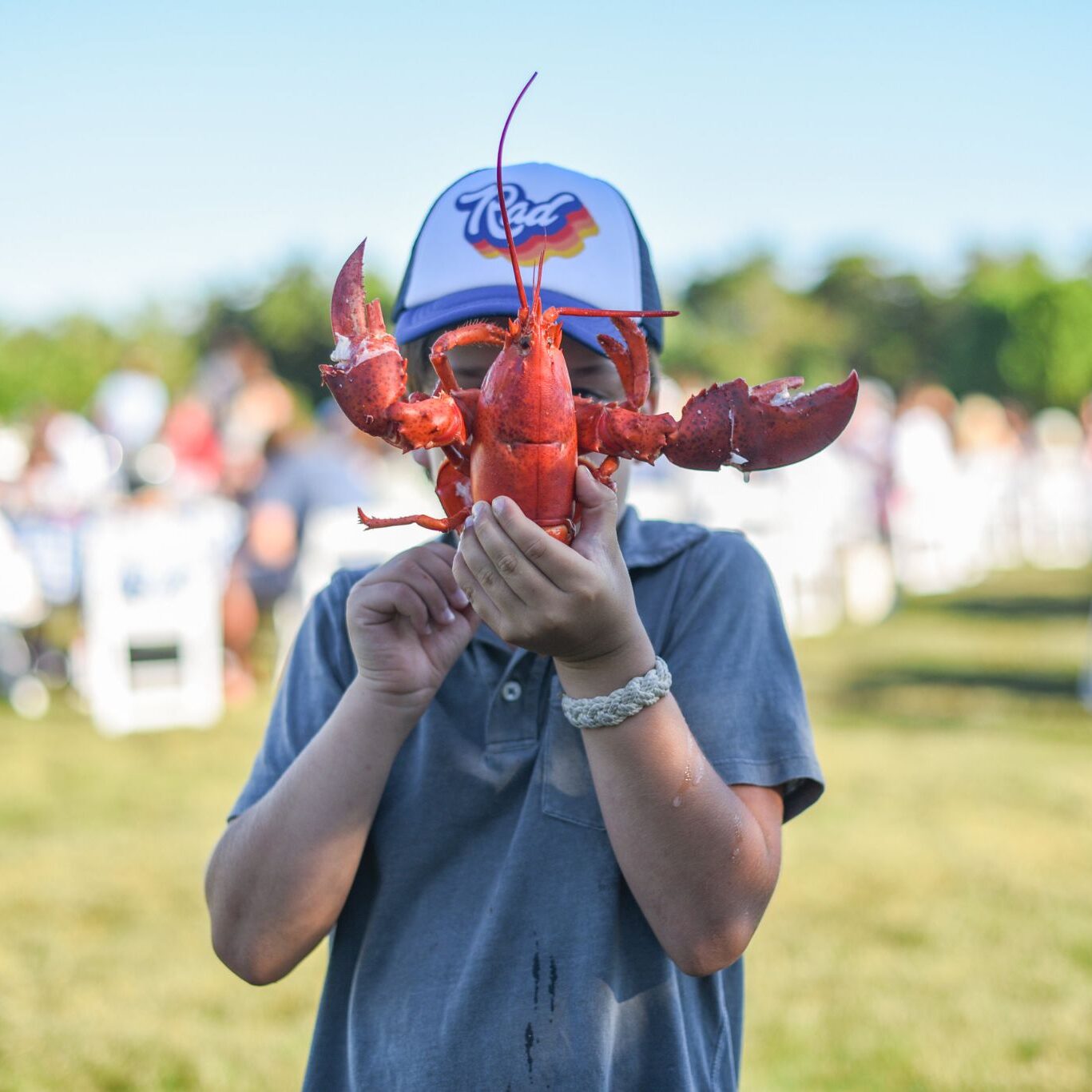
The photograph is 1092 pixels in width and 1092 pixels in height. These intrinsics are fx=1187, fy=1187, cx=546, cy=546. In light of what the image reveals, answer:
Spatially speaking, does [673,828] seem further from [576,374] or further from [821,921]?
[821,921]

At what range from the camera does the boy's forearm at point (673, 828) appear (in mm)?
1354

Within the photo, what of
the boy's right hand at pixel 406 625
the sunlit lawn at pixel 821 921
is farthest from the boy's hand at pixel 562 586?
the sunlit lawn at pixel 821 921

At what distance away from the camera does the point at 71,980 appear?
3.96m

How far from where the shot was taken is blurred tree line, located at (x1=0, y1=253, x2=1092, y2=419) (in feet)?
127

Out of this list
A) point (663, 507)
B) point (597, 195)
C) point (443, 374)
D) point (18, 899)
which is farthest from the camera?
point (663, 507)

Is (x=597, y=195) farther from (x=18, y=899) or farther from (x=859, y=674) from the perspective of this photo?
(x=859, y=674)

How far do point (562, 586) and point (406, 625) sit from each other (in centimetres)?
38

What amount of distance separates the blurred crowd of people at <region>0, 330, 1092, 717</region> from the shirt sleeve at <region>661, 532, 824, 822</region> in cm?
A: 567

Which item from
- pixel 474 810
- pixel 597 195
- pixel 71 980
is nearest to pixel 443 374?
pixel 597 195

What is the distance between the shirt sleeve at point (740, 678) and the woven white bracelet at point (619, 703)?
25 cm

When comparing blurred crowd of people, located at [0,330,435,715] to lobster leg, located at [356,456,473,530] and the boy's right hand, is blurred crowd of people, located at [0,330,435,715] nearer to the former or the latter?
the boy's right hand

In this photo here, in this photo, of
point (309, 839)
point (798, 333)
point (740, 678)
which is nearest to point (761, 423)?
point (740, 678)

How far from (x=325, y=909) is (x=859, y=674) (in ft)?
24.6

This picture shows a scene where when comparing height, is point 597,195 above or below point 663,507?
above
